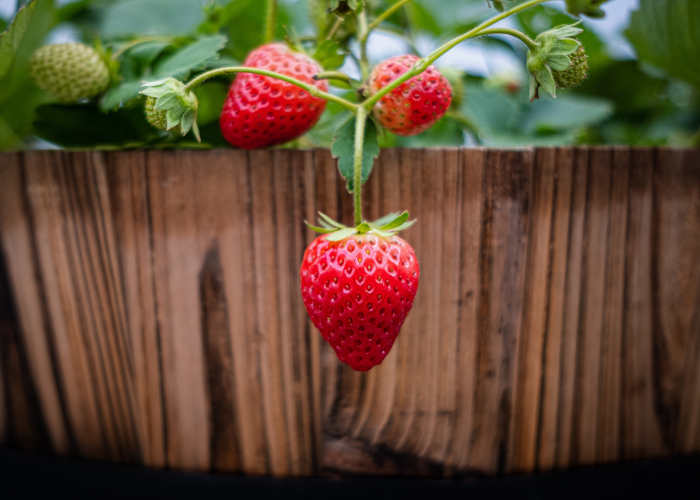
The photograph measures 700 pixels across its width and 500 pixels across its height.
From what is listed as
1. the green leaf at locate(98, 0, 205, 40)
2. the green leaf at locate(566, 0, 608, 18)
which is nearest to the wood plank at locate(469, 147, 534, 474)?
the green leaf at locate(566, 0, 608, 18)

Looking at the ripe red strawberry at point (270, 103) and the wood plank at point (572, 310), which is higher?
the ripe red strawberry at point (270, 103)

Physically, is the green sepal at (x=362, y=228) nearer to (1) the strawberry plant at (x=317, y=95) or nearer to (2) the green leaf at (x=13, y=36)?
(1) the strawberry plant at (x=317, y=95)

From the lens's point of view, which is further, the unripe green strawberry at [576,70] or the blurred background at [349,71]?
the blurred background at [349,71]

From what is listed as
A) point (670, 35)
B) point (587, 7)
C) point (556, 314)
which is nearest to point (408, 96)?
point (587, 7)

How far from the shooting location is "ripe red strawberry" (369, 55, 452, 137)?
0.32 m

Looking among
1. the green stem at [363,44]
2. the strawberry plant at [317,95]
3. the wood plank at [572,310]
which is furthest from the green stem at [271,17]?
the wood plank at [572,310]

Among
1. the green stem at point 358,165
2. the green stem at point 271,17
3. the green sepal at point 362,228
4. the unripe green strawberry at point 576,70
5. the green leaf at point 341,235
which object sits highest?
the green stem at point 271,17

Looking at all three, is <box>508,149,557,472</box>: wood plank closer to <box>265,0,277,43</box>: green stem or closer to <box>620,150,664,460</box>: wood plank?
<box>620,150,664,460</box>: wood plank

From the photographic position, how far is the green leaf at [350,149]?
0.31 meters

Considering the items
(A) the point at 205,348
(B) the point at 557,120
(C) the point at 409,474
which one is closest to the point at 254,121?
(A) the point at 205,348

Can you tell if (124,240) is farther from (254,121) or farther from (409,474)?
(409,474)

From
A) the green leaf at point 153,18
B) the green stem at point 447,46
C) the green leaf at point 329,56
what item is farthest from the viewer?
the green leaf at point 153,18

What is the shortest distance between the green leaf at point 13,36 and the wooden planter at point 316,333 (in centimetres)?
8

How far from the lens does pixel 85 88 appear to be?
0.40 meters
